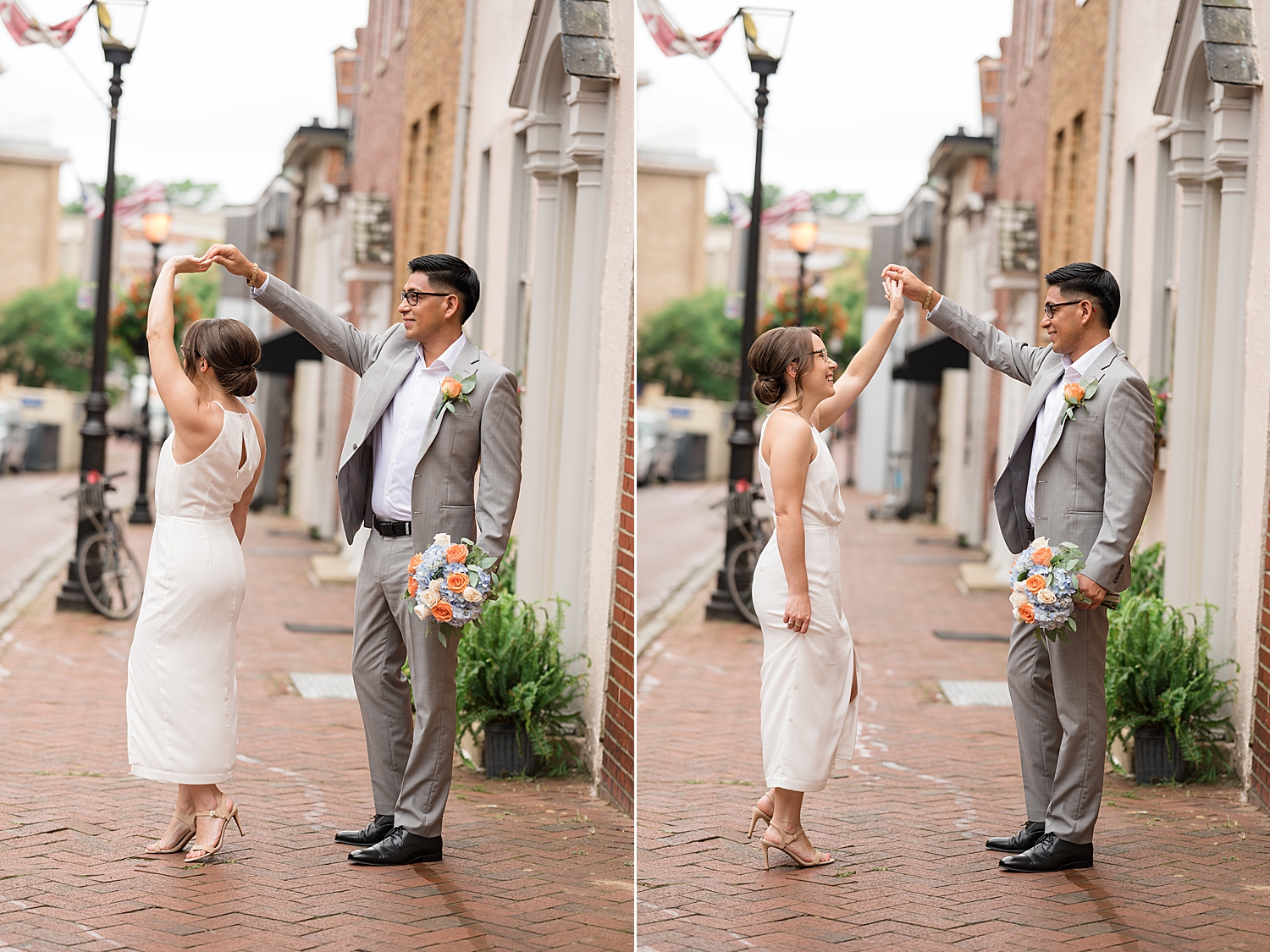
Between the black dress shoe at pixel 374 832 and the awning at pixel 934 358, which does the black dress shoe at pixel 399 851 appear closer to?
the black dress shoe at pixel 374 832

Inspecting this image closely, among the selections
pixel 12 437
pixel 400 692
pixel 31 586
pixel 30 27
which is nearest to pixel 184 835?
pixel 400 692

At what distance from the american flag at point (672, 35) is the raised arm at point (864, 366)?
1755 mm

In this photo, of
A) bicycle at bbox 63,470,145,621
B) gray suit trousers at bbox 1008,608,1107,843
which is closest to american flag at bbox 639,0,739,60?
gray suit trousers at bbox 1008,608,1107,843

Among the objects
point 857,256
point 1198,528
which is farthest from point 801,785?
point 857,256

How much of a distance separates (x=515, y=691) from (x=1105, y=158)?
4410 millimetres

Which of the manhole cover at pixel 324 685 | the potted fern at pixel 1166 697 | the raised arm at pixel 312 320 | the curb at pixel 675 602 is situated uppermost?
the raised arm at pixel 312 320

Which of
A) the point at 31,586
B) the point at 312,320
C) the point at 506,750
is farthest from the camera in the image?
the point at 31,586

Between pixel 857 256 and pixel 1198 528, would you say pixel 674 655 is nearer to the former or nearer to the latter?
pixel 1198 528

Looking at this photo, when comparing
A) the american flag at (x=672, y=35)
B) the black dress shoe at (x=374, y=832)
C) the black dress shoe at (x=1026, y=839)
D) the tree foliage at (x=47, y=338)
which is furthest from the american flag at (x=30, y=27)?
the tree foliage at (x=47, y=338)

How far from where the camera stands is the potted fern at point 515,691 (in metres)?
5.69

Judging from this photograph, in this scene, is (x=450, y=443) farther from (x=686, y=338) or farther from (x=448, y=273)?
(x=686, y=338)

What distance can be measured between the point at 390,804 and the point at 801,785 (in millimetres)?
1281

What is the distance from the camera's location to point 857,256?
94.3 ft

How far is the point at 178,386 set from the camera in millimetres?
4082
